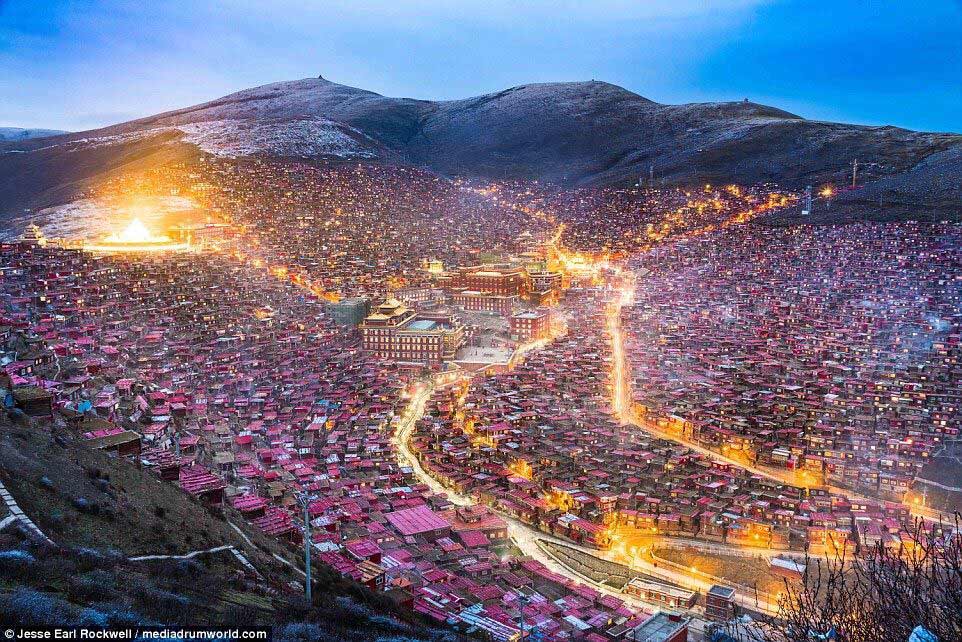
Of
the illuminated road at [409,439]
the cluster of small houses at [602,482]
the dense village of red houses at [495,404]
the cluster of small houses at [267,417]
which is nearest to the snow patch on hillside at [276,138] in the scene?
the dense village of red houses at [495,404]

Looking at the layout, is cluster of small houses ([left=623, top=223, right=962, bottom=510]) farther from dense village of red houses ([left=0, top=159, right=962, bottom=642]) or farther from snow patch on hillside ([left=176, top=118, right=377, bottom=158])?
snow patch on hillside ([left=176, top=118, right=377, bottom=158])

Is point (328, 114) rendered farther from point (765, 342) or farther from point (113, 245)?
point (765, 342)

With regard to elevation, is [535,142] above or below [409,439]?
above

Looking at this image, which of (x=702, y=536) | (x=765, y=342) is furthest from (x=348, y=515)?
(x=765, y=342)

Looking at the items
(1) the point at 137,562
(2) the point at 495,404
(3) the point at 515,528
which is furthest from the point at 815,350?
(1) the point at 137,562

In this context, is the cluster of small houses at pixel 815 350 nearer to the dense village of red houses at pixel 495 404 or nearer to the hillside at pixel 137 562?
the dense village of red houses at pixel 495 404

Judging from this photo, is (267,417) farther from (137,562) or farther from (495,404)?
(137,562)
